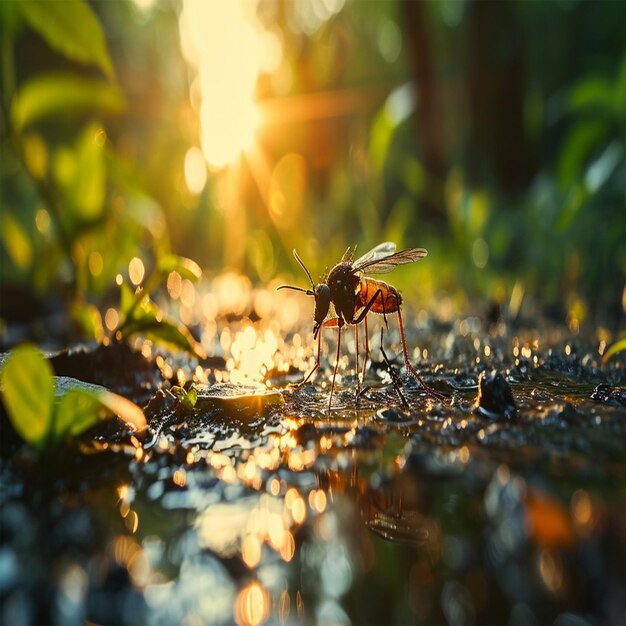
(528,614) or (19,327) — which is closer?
(528,614)

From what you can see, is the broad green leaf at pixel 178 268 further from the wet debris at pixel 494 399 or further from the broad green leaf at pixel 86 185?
the broad green leaf at pixel 86 185

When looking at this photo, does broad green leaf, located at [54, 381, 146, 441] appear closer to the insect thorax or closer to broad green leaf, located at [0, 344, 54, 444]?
broad green leaf, located at [0, 344, 54, 444]

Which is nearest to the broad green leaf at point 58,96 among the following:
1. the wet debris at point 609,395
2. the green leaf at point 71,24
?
the green leaf at point 71,24

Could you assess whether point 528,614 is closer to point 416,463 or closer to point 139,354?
point 416,463

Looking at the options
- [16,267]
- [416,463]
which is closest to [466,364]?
[416,463]

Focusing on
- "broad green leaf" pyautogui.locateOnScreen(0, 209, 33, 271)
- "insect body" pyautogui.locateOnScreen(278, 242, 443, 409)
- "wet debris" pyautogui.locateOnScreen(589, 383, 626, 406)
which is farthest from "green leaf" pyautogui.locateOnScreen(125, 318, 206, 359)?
"broad green leaf" pyautogui.locateOnScreen(0, 209, 33, 271)
